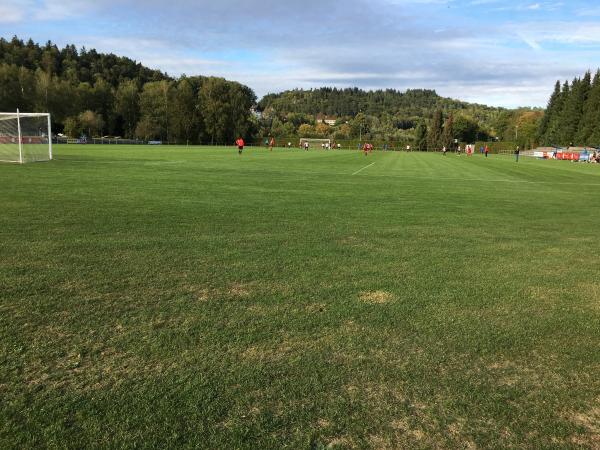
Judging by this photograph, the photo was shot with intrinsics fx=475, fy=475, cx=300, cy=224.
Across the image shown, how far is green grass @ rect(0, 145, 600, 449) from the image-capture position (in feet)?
10.5

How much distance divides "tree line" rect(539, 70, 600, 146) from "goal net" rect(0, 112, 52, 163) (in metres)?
99.3

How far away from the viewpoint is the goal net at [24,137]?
93.8 ft

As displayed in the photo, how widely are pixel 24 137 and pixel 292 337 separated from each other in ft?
111

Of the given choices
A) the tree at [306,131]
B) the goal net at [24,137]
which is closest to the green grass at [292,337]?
the goal net at [24,137]

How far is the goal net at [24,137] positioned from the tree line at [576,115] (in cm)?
9926

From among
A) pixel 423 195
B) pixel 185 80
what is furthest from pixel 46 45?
pixel 423 195

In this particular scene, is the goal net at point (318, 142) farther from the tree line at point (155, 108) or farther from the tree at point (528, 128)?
the tree at point (528, 128)

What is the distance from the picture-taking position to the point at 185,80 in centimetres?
12169

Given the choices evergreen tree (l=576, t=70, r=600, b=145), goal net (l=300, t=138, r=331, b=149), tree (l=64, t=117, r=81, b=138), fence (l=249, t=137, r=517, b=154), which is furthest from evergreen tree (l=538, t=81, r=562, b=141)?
tree (l=64, t=117, r=81, b=138)

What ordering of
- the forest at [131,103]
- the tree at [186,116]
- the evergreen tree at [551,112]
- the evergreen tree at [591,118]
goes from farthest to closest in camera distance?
the evergreen tree at [551,112], the tree at [186,116], the forest at [131,103], the evergreen tree at [591,118]

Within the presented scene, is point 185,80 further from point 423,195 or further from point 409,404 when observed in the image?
point 409,404

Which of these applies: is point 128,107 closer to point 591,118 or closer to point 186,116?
point 186,116

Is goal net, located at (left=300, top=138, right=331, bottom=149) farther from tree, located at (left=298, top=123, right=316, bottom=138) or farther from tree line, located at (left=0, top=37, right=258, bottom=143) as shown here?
tree, located at (left=298, top=123, right=316, bottom=138)

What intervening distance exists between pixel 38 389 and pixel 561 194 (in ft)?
68.0
